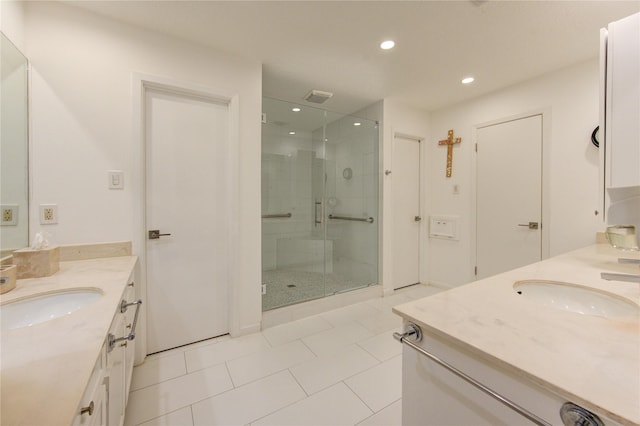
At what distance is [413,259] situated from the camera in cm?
362

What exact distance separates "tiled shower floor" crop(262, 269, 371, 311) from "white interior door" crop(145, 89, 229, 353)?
1.87 feet

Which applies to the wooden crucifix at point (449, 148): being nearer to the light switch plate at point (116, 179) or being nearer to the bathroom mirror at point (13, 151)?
the light switch plate at point (116, 179)

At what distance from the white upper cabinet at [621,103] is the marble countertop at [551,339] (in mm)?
423

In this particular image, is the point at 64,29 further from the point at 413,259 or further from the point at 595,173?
the point at 595,173

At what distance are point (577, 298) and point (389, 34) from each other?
2067 mm

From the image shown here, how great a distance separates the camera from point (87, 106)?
1.71m

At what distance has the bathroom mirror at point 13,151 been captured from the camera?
133 cm

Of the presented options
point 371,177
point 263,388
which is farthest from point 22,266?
point 371,177

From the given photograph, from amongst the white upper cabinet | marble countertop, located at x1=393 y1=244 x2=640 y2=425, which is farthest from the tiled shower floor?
the white upper cabinet

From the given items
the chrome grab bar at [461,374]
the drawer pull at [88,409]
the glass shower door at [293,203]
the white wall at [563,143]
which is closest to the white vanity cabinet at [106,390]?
the drawer pull at [88,409]

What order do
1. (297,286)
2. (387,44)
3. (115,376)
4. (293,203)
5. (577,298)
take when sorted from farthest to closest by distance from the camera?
(293,203)
(297,286)
(387,44)
(577,298)
(115,376)

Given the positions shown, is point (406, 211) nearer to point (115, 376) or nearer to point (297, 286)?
point (297, 286)

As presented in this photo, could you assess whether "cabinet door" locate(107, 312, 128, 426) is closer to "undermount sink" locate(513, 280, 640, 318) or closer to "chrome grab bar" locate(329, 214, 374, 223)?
"undermount sink" locate(513, 280, 640, 318)

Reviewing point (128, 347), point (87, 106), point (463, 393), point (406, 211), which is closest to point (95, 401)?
point (128, 347)
